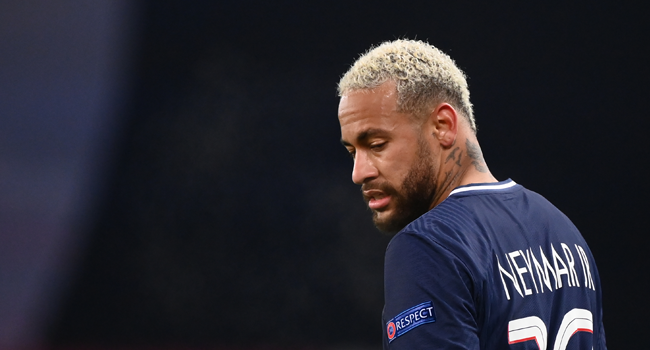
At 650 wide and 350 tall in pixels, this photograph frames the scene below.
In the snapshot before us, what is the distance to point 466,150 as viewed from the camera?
1.23m

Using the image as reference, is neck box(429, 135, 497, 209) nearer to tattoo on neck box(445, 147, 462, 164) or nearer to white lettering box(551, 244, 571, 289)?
tattoo on neck box(445, 147, 462, 164)

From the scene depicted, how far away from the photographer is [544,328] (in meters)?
1.00

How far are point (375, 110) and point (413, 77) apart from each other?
0.36ft

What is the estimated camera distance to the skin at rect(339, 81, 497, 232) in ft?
3.87

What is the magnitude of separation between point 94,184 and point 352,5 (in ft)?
6.06

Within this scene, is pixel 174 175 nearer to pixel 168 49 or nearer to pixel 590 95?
pixel 168 49

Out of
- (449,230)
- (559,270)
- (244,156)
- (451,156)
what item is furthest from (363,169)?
(244,156)

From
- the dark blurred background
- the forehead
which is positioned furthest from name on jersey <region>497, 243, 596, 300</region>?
the dark blurred background

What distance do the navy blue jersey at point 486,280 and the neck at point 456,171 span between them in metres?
0.07

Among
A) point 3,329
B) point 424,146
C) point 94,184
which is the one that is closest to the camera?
point 424,146

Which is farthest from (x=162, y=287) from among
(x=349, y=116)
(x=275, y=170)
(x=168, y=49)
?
A: (x=349, y=116)

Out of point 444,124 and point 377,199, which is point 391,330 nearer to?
point 377,199

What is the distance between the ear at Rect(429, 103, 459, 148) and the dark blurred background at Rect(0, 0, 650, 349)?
7.69ft

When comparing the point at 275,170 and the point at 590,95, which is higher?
the point at 590,95
